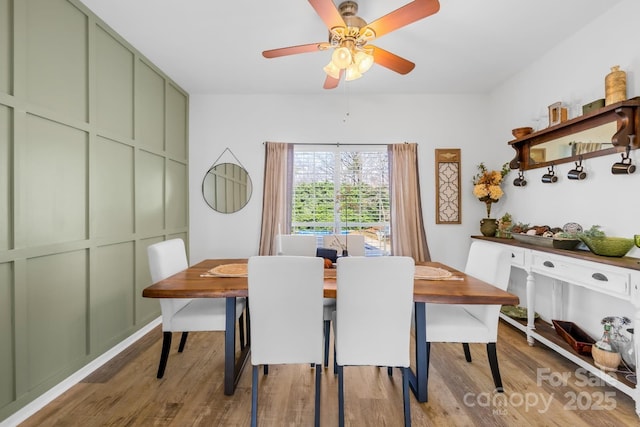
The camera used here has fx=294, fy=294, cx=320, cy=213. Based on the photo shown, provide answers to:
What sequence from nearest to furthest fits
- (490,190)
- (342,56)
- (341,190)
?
(342,56)
(490,190)
(341,190)

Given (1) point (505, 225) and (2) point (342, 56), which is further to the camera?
(1) point (505, 225)

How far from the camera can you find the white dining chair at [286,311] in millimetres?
1545

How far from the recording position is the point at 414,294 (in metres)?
1.64

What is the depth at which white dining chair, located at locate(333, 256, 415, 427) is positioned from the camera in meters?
1.53

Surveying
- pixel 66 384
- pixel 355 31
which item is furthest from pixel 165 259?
pixel 355 31

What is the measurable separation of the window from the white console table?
1.43 meters

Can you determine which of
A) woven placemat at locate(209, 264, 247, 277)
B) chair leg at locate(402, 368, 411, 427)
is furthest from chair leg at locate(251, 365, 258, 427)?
chair leg at locate(402, 368, 411, 427)

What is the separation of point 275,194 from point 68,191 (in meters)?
2.05

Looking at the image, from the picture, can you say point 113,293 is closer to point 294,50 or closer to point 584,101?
point 294,50

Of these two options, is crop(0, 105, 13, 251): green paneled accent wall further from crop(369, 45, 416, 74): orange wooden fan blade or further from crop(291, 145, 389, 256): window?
crop(291, 145, 389, 256): window

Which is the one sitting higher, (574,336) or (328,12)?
(328,12)

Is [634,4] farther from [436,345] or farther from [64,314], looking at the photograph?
[64,314]

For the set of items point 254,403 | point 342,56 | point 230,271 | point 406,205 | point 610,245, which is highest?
point 342,56

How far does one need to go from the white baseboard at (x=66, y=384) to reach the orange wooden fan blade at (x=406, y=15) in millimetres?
2996
